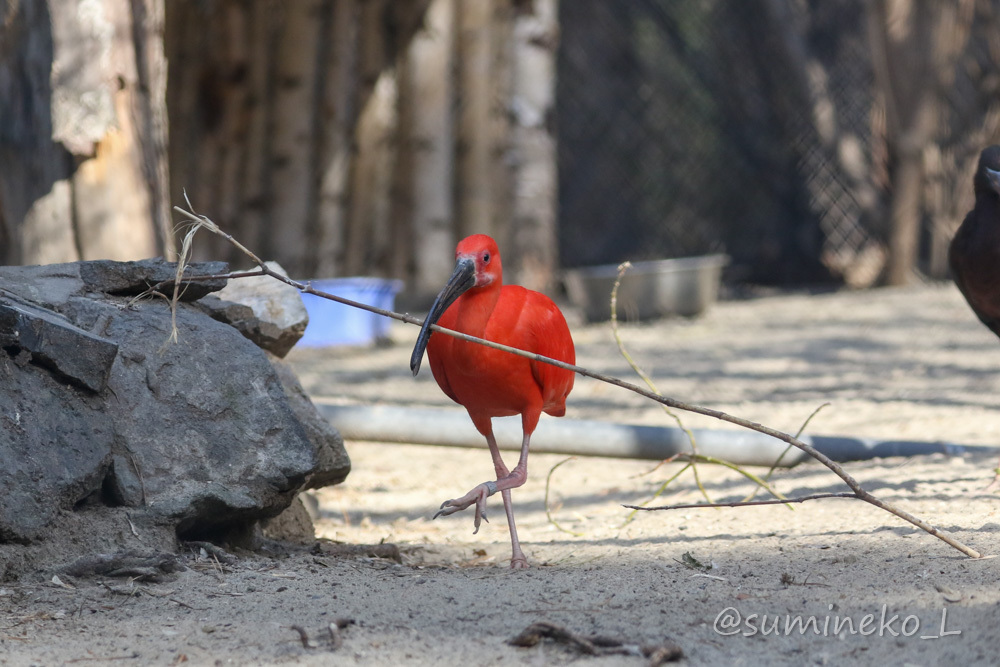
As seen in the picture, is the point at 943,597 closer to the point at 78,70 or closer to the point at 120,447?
the point at 120,447

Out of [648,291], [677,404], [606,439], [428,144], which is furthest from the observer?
[428,144]

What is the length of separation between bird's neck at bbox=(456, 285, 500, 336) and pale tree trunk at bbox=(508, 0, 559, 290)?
553cm

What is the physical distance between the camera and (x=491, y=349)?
2.54m

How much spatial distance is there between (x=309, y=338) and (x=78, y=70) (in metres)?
2.77

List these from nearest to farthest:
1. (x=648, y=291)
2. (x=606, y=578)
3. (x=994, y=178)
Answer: (x=606, y=578) → (x=994, y=178) → (x=648, y=291)

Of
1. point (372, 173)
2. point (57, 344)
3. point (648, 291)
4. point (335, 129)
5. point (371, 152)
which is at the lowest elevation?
point (648, 291)

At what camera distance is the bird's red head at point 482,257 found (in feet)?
8.20

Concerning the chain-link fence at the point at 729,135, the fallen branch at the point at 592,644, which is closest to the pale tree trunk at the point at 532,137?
the chain-link fence at the point at 729,135

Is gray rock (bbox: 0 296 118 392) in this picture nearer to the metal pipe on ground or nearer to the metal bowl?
the metal pipe on ground

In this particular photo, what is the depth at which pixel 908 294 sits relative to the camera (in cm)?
845

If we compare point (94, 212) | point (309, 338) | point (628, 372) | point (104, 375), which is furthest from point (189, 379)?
point (309, 338)

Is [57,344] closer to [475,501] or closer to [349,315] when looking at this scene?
[475,501]

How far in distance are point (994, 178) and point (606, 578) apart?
2.09 metres

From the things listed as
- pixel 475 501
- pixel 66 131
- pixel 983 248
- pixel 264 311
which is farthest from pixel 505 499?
pixel 66 131
